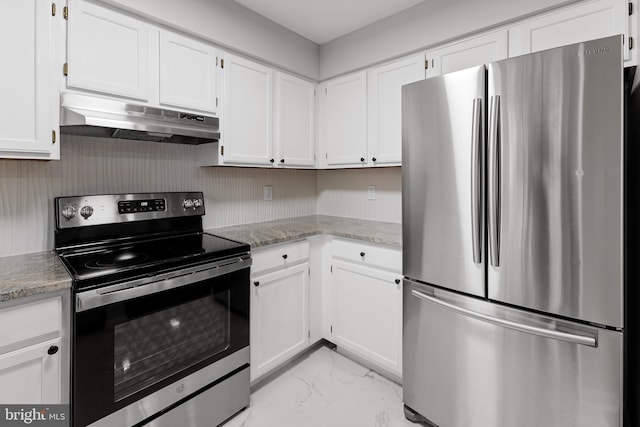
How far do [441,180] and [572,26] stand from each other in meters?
1.06

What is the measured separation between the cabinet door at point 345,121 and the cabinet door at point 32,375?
2100 mm

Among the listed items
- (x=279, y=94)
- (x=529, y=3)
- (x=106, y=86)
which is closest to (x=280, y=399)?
(x=106, y=86)

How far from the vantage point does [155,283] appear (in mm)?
1392

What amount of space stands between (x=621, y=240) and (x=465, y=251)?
1.71 feet

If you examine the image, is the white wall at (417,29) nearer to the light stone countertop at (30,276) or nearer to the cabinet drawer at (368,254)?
the cabinet drawer at (368,254)

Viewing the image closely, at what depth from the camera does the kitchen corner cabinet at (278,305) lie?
76.0 inches

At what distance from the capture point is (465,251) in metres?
1.44

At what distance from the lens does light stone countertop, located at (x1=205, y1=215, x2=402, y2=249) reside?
1975 millimetres

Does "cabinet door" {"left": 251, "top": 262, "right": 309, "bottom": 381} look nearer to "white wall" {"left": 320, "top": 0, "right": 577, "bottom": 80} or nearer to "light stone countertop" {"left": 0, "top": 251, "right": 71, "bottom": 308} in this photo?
"light stone countertop" {"left": 0, "top": 251, "right": 71, "bottom": 308}

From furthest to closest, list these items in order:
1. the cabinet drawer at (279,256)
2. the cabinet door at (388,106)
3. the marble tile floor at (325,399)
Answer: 1. the cabinet door at (388,106)
2. the cabinet drawer at (279,256)
3. the marble tile floor at (325,399)

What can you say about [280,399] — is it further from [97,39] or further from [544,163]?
[97,39]

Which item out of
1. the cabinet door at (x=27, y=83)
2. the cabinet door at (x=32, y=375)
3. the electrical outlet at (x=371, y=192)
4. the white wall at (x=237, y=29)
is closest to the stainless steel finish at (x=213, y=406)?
the cabinet door at (x=32, y=375)

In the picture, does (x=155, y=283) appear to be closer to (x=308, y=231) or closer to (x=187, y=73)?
(x=308, y=231)

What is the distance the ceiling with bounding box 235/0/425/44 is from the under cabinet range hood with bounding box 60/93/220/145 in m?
0.94
